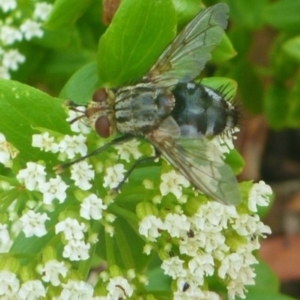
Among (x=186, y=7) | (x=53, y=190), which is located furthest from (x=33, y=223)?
(x=186, y=7)

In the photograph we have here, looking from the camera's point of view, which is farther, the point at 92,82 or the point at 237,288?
the point at 92,82

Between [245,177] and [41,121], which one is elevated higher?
[245,177]

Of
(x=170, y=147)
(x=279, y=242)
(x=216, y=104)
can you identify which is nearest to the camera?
(x=170, y=147)

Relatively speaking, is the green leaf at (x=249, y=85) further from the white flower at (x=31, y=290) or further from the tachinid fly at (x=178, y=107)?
the white flower at (x=31, y=290)

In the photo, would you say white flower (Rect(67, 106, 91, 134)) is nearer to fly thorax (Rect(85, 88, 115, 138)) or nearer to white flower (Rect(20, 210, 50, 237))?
fly thorax (Rect(85, 88, 115, 138))

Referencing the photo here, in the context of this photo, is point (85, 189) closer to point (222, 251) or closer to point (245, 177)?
point (222, 251)

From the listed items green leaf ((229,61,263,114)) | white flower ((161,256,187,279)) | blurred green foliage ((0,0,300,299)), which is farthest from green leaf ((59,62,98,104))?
green leaf ((229,61,263,114))

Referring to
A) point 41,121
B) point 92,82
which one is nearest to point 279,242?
point 92,82
